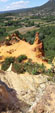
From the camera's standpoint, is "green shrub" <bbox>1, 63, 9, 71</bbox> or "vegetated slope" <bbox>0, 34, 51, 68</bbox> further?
"vegetated slope" <bbox>0, 34, 51, 68</bbox>

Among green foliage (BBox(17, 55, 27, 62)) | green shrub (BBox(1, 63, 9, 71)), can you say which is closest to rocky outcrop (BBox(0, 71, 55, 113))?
green shrub (BBox(1, 63, 9, 71))

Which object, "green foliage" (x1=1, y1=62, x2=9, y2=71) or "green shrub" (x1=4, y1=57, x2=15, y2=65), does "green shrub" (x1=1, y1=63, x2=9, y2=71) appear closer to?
"green foliage" (x1=1, y1=62, x2=9, y2=71)

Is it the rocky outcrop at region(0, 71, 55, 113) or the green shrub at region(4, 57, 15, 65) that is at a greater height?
the rocky outcrop at region(0, 71, 55, 113)

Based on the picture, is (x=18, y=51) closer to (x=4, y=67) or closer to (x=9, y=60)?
(x=9, y=60)

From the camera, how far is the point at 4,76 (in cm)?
1462

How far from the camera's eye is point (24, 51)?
24.5 m

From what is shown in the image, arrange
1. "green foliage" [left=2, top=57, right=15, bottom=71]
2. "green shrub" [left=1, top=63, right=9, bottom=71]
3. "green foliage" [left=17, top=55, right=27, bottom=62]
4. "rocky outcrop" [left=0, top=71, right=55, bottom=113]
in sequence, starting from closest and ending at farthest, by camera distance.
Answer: "rocky outcrop" [left=0, top=71, right=55, bottom=113], "green shrub" [left=1, top=63, right=9, bottom=71], "green foliage" [left=2, top=57, right=15, bottom=71], "green foliage" [left=17, top=55, right=27, bottom=62]

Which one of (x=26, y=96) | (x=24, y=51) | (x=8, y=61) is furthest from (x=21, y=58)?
(x=26, y=96)

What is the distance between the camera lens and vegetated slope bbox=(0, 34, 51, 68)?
23.3 m

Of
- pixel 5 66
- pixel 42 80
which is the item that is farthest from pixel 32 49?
pixel 42 80

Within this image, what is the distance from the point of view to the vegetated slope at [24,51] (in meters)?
23.3

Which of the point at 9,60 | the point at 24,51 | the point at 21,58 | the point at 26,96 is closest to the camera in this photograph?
the point at 26,96

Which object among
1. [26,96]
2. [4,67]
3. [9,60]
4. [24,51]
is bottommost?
[4,67]

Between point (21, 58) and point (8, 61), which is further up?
point (21, 58)
